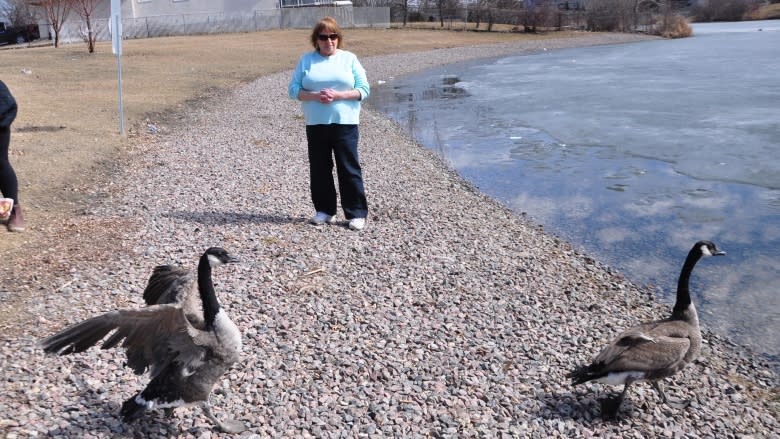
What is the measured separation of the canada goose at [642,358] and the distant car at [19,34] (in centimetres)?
5424

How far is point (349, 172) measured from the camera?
8125mm

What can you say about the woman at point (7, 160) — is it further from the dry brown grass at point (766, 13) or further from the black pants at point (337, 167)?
the dry brown grass at point (766, 13)

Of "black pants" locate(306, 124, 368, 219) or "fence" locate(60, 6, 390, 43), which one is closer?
"black pants" locate(306, 124, 368, 219)

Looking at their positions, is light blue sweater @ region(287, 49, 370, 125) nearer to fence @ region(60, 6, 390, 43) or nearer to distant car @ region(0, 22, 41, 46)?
fence @ region(60, 6, 390, 43)

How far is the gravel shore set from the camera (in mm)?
4551

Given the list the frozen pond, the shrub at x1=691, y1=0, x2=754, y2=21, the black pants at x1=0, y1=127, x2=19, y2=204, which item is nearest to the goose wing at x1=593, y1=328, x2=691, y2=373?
the frozen pond

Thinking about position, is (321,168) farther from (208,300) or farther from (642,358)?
(642,358)

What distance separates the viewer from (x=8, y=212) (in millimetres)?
7695

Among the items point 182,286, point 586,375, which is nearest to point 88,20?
point 182,286

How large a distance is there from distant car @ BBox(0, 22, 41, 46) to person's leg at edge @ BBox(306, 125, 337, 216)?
49.6m

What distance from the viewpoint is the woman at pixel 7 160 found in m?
7.47

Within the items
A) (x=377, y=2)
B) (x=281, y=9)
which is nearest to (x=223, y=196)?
(x=281, y=9)

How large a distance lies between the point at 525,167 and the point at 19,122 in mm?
11108

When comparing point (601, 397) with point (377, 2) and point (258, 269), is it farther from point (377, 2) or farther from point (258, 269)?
point (377, 2)
